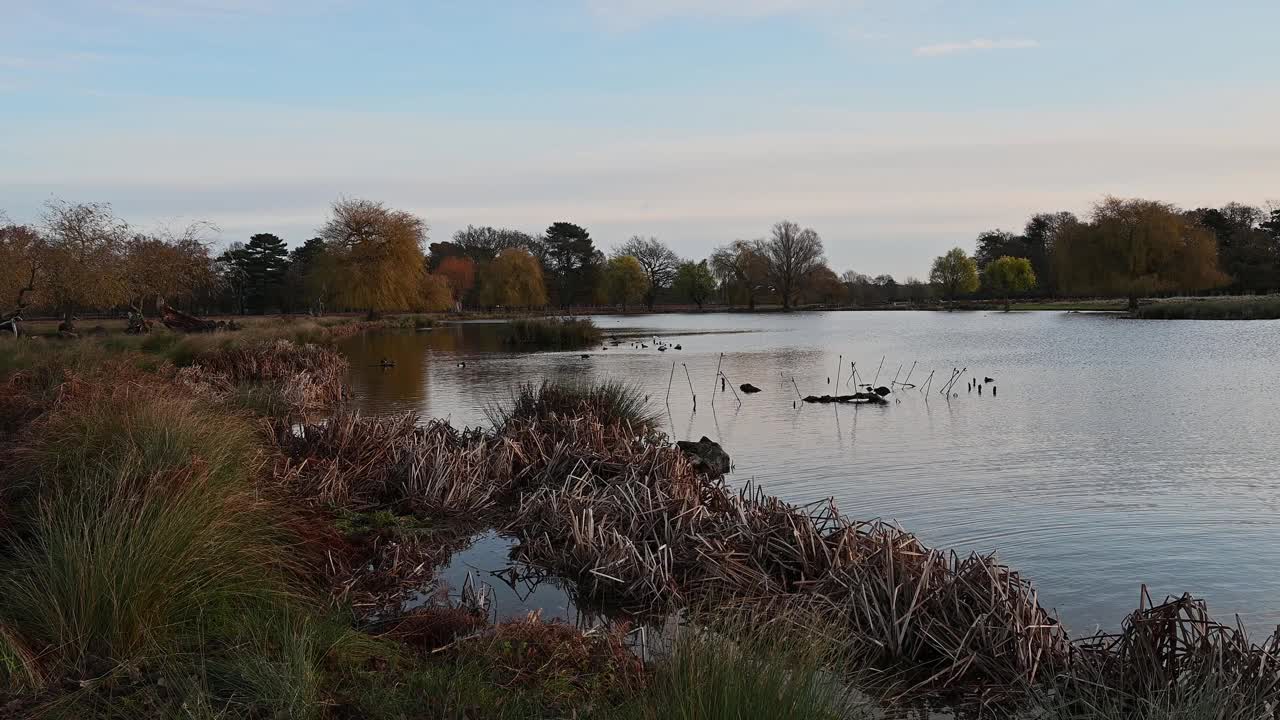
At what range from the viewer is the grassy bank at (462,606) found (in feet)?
14.2

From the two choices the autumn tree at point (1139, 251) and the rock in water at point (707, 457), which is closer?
the rock in water at point (707, 457)

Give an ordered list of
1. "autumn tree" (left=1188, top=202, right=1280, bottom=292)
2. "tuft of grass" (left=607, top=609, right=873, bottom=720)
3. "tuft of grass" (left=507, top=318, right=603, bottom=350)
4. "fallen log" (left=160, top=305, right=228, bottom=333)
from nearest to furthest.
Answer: "tuft of grass" (left=607, top=609, right=873, bottom=720) < "fallen log" (left=160, top=305, right=228, bottom=333) < "tuft of grass" (left=507, top=318, right=603, bottom=350) < "autumn tree" (left=1188, top=202, right=1280, bottom=292)

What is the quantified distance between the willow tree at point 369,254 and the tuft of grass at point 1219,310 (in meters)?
51.9

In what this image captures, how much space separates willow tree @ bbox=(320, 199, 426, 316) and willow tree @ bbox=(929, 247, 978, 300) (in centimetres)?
7591

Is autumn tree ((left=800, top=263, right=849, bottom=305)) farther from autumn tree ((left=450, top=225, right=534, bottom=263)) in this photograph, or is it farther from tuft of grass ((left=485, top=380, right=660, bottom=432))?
tuft of grass ((left=485, top=380, right=660, bottom=432))

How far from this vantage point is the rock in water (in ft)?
41.1

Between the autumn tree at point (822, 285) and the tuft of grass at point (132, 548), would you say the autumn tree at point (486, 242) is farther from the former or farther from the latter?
the tuft of grass at point (132, 548)

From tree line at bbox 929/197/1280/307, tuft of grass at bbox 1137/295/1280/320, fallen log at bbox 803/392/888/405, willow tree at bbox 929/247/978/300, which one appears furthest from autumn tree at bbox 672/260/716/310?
fallen log at bbox 803/392/888/405

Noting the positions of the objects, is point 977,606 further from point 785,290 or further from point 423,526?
point 785,290

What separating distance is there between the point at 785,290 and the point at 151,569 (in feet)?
369

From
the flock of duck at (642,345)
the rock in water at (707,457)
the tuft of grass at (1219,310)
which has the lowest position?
the rock in water at (707,457)

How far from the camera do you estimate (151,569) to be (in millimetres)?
5297

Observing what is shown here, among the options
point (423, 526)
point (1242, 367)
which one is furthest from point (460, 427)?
point (1242, 367)

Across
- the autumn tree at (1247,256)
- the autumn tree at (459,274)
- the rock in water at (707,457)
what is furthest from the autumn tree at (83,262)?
the autumn tree at (1247,256)
